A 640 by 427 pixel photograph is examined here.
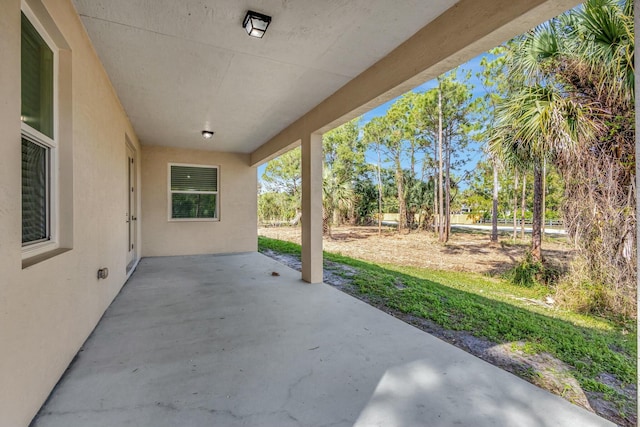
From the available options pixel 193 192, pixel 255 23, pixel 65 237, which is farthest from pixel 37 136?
pixel 193 192

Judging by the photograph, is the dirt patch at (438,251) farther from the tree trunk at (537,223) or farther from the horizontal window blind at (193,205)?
the horizontal window blind at (193,205)

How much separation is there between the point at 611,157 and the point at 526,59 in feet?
6.44

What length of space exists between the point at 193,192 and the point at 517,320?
6944 millimetres

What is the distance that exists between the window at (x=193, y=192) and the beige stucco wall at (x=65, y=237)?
3.33m

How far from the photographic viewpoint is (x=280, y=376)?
78.3 inches

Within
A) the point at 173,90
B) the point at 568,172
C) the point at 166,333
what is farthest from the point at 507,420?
the point at 173,90

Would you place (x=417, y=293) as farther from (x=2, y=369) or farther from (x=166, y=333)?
(x=2, y=369)

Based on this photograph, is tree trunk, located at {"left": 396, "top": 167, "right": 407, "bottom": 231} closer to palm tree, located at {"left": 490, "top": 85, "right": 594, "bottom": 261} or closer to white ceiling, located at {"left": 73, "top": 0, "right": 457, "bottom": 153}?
palm tree, located at {"left": 490, "top": 85, "right": 594, "bottom": 261}

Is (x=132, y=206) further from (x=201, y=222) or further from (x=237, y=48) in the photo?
(x=237, y=48)

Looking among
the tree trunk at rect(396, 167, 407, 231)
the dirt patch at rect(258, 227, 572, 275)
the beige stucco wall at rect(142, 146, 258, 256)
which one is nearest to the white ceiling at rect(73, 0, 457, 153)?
the beige stucco wall at rect(142, 146, 258, 256)

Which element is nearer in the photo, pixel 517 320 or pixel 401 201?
pixel 517 320

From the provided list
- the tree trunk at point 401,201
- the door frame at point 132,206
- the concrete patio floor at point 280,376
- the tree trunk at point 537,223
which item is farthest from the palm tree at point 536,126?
the tree trunk at point 401,201

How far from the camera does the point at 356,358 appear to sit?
A: 2250 millimetres

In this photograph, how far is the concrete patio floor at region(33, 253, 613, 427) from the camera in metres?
1.61
